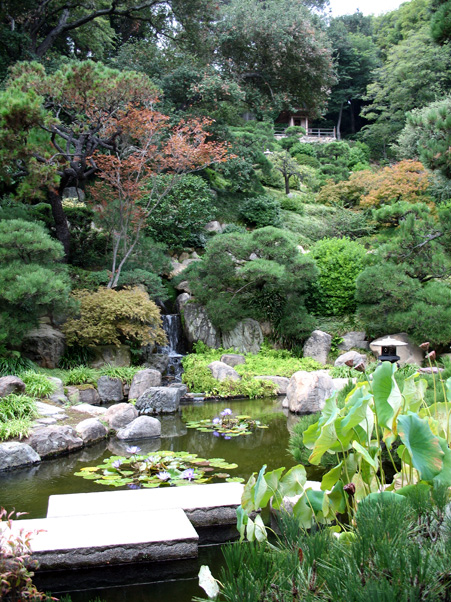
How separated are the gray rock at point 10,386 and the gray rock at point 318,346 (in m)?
6.08

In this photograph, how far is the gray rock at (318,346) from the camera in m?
10.6

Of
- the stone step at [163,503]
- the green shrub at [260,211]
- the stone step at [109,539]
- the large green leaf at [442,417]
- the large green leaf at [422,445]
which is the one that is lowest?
the stone step at [163,503]

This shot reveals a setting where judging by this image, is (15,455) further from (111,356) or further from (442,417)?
(111,356)

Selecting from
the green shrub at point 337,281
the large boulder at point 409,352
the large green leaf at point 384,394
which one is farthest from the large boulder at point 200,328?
the large green leaf at point 384,394

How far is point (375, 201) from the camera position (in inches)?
615

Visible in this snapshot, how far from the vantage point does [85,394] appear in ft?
26.0

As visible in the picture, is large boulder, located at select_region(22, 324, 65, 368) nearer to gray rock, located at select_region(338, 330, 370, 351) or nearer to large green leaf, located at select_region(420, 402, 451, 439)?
gray rock, located at select_region(338, 330, 370, 351)

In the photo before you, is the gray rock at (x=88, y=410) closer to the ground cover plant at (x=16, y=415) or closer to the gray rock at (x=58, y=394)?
the gray rock at (x=58, y=394)

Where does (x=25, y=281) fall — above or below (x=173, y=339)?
above

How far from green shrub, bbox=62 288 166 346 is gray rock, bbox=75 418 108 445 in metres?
2.82

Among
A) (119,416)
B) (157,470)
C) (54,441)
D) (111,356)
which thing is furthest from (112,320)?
(157,470)

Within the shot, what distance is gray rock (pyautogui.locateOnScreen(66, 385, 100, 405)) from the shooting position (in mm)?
7758

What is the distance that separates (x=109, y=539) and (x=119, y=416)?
368 cm

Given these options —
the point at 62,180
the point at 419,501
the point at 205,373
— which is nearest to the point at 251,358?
the point at 205,373
